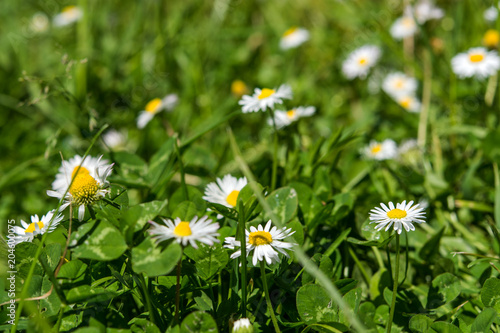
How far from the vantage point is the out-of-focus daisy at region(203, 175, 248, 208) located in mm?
1007

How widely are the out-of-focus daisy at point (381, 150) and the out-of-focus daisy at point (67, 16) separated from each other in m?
2.17

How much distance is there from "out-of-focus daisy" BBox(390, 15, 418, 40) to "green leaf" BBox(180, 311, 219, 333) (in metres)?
1.89

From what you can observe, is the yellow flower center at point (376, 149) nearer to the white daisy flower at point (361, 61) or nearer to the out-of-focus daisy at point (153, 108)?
the white daisy flower at point (361, 61)

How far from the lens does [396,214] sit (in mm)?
874

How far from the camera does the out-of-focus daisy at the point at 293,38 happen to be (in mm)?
2385

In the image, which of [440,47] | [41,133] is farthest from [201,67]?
[440,47]

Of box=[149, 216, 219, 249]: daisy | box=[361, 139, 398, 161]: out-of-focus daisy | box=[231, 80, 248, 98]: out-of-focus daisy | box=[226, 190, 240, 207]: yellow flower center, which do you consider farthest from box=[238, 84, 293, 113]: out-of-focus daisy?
box=[231, 80, 248, 98]: out-of-focus daisy

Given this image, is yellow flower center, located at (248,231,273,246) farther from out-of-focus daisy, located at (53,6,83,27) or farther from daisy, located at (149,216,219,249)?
out-of-focus daisy, located at (53,6,83,27)

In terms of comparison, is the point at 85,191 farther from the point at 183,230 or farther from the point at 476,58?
the point at 476,58

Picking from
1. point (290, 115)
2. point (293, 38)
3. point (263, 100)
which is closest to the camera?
point (263, 100)

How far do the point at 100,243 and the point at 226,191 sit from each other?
0.36 m

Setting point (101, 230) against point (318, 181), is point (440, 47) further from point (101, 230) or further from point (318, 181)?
point (101, 230)

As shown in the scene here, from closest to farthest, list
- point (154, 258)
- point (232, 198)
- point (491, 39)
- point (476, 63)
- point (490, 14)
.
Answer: point (154, 258), point (232, 198), point (476, 63), point (491, 39), point (490, 14)

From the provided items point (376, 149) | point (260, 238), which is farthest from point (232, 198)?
point (376, 149)
